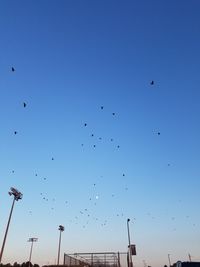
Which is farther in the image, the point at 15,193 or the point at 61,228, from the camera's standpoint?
the point at 61,228

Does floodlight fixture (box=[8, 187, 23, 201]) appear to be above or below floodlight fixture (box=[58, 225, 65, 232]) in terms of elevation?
below

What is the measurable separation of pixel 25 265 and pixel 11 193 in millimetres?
98942

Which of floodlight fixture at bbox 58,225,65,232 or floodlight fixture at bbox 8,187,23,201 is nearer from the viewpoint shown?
floodlight fixture at bbox 8,187,23,201

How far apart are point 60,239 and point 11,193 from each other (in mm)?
34631

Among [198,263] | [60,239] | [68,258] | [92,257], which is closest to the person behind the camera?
[198,263]

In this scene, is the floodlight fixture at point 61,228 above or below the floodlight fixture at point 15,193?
above

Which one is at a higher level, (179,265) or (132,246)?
(132,246)

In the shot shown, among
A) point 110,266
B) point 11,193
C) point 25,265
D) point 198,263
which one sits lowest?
point 198,263

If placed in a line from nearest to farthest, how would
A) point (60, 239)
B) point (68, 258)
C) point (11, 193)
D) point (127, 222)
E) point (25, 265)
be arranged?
point (68, 258), point (127, 222), point (11, 193), point (60, 239), point (25, 265)

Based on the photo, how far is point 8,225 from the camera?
1877 inches

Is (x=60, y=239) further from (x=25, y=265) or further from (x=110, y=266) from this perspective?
(x=25, y=265)

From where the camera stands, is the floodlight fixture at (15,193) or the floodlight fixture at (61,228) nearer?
the floodlight fixture at (15,193)

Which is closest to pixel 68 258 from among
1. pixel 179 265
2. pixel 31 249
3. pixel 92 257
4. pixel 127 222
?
pixel 92 257

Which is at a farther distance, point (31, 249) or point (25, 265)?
point (25, 265)
